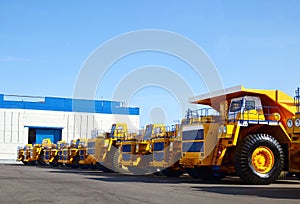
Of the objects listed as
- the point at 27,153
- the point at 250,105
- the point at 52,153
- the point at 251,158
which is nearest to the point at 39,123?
the point at 27,153

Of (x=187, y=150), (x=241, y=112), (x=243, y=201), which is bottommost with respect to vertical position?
(x=243, y=201)

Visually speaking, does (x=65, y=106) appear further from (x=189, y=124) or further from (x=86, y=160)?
(x=189, y=124)

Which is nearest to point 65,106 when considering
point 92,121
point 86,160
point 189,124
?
point 92,121

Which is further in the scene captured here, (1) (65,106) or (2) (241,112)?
(1) (65,106)

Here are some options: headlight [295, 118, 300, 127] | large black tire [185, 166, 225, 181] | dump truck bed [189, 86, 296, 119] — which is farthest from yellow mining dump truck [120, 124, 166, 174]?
headlight [295, 118, 300, 127]

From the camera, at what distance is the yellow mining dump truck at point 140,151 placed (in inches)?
1051

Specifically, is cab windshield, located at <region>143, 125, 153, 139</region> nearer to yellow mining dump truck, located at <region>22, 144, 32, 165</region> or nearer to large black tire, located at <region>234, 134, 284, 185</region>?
large black tire, located at <region>234, 134, 284, 185</region>

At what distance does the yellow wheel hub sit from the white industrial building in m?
40.9

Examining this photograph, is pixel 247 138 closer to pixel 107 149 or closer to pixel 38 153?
pixel 107 149

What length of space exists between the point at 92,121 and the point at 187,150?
156 ft

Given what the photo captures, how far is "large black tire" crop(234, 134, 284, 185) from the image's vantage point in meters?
18.1

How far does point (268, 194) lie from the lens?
14172 millimetres

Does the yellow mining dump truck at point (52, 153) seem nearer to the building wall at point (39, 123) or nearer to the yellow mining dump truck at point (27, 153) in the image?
the yellow mining dump truck at point (27, 153)

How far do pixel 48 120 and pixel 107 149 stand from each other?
111 feet
